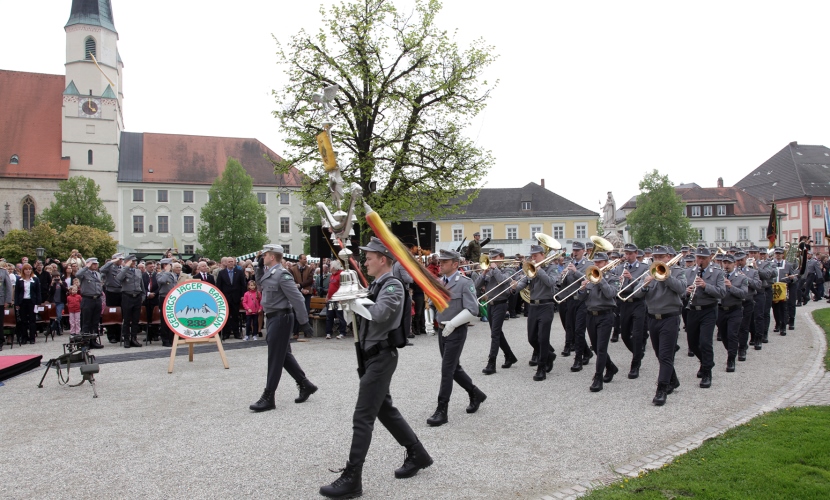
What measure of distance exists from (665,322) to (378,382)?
489cm

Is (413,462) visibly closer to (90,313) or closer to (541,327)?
(541,327)

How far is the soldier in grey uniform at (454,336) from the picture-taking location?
727 centimetres

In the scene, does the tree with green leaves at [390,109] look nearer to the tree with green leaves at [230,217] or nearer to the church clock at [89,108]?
the tree with green leaves at [230,217]

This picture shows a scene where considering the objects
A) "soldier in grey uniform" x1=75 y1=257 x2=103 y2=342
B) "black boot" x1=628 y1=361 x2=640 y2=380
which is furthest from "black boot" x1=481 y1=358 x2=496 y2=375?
"soldier in grey uniform" x1=75 y1=257 x2=103 y2=342

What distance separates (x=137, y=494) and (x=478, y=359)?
773cm

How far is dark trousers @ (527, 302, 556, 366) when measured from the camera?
32.7 ft

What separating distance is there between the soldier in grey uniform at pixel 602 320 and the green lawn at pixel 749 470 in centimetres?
261

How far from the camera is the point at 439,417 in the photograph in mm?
7227

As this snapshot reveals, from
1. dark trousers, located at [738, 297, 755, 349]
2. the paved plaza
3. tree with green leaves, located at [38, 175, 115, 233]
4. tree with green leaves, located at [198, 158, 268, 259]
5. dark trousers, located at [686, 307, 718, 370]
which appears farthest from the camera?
tree with green leaves, located at [198, 158, 268, 259]

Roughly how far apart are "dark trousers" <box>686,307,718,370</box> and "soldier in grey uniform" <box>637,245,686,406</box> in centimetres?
76

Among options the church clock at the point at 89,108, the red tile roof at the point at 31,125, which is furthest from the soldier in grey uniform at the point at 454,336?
the church clock at the point at 89,108

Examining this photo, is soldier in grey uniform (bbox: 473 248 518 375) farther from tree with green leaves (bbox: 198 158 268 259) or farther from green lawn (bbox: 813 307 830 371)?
tree with green leaves (bbox: 198 158 268 259)

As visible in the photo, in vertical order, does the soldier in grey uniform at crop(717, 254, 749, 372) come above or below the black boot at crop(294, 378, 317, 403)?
above

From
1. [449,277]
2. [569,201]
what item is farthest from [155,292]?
[569,201]
